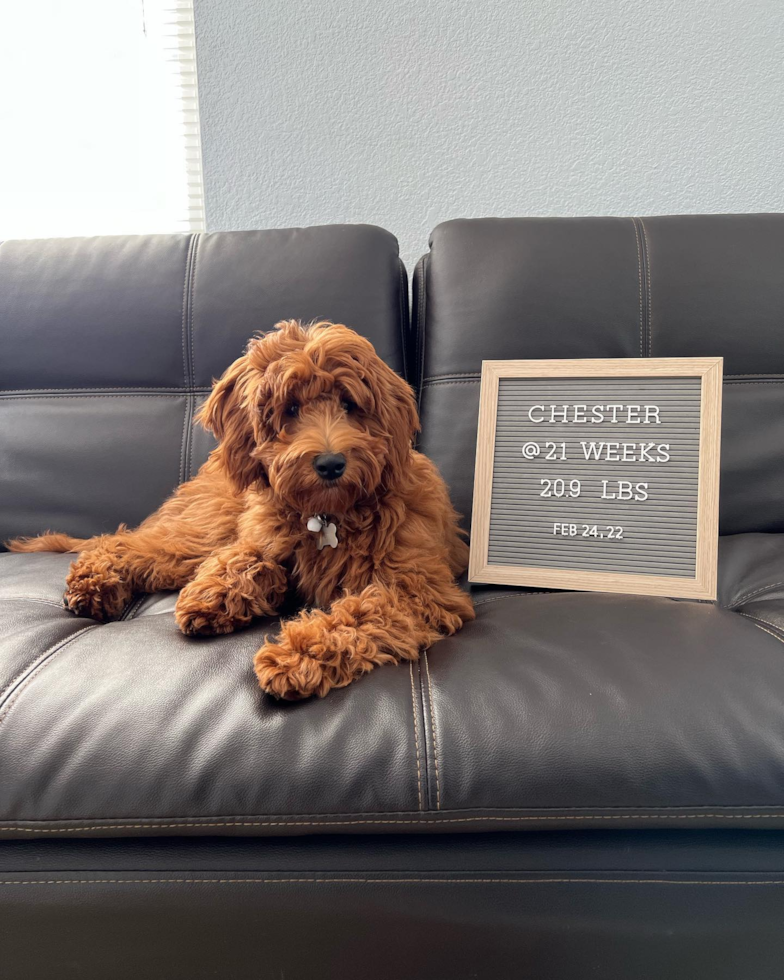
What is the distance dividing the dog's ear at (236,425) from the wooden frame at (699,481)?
24.9 inches

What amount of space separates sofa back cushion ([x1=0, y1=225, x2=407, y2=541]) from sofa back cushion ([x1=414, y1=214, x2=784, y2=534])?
0.26 meters

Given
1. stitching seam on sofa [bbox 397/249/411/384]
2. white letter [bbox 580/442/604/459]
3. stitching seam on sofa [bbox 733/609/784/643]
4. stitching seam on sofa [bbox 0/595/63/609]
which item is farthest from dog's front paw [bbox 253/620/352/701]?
stitching seam on sofa [bbox 397/249/411/384]

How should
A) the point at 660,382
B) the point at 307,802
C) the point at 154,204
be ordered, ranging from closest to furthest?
the point at 307,802, the point at 660,382, the point at 154,204

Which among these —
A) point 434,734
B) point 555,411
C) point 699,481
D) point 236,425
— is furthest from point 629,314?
point 434,734

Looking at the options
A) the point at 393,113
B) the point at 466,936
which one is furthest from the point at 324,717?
the point at 393,113

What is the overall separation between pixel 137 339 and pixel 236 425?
93cm

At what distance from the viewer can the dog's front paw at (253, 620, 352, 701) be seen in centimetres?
115

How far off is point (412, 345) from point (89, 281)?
3.71ft

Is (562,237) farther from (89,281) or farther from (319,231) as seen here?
(89,281)

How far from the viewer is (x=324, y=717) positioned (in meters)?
1.11

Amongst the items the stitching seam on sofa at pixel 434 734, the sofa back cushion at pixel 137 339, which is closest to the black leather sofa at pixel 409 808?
the stitching seam on sofa at pixel 434 734

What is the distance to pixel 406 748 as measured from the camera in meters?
1.06

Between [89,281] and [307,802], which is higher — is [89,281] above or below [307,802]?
above

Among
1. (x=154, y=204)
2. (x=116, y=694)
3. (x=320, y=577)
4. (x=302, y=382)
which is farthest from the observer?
(x=154, y=204)
